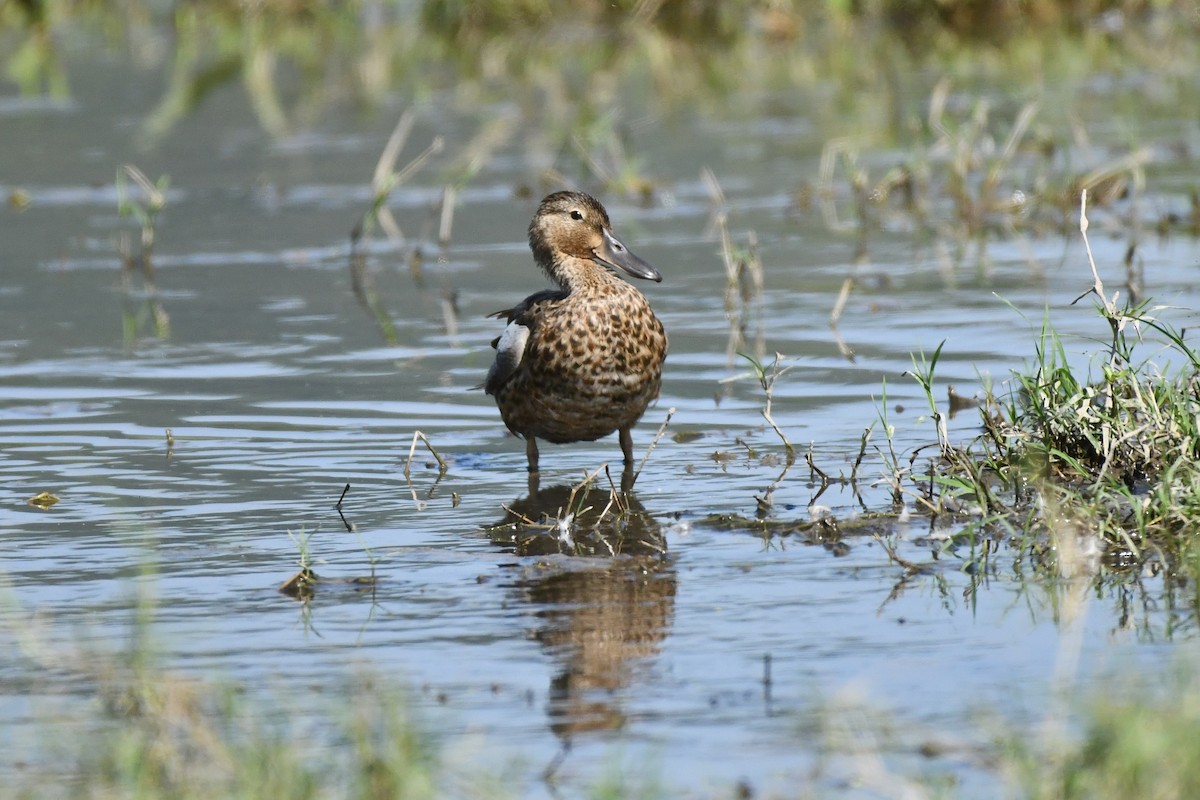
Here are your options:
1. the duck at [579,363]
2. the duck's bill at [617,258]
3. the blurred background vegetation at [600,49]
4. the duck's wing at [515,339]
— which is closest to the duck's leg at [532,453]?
the duck at [579,363]

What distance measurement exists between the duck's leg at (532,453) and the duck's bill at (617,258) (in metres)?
0.89

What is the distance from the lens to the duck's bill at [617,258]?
748 cm

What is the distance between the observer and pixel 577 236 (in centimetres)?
743

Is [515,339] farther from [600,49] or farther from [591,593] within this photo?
[600,49]

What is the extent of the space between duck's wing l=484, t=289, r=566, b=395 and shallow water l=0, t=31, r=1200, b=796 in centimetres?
36

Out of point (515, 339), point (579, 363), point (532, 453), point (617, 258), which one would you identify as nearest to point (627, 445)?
point (532, 453)

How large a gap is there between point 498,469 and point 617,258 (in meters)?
1.03

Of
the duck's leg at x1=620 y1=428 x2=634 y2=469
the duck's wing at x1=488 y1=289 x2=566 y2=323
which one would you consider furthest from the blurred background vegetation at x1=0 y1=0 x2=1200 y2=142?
the duck's leg at x1=620 y1=428 x2=634 y2=469

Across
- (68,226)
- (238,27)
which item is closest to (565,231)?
(68,226)

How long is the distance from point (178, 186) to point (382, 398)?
574cm

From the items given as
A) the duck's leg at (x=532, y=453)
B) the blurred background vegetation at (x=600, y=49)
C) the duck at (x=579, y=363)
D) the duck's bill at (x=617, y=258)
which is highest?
the blurred background vegetation at (x=600, y=49)

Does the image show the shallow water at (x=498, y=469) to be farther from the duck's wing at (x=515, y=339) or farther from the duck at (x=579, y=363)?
the duck's wing at (x=515, y=339)

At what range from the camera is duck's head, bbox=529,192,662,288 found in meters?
7.42

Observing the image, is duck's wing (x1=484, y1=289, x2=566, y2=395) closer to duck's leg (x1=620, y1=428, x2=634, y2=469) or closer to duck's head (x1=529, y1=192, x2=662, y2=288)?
duck's head (x1=529, y1=192, x2=662, y2=288)
